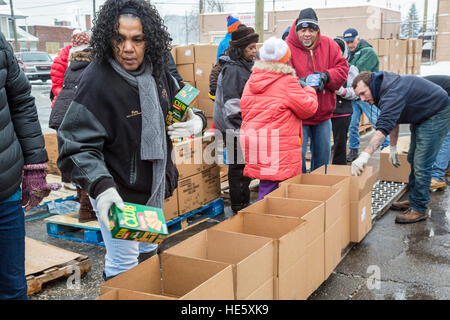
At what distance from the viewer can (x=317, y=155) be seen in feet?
14.9

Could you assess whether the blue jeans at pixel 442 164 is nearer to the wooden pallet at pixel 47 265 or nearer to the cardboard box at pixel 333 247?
the cardboard box at pixel 333 247

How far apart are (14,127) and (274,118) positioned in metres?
2.04

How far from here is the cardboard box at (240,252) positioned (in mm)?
2045

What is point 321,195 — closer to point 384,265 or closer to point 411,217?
point 384,265

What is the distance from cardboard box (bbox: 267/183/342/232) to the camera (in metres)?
3.10

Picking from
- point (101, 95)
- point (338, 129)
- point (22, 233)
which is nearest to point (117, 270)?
point (22, 233)

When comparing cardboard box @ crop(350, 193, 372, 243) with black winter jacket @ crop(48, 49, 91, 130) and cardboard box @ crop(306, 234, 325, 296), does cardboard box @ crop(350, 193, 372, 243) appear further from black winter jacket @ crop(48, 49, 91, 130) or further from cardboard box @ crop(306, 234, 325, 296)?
black winter jacket @ crop(48, 49, 91, 130)

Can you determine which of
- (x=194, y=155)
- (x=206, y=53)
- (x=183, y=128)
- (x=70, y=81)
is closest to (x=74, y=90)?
(x=70, y=81)

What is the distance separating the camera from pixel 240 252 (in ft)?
7.89

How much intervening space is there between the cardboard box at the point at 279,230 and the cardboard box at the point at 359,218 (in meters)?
1.26

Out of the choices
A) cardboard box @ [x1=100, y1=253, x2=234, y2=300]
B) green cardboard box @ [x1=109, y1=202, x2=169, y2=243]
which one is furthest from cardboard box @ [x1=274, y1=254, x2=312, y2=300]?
green cardboard box @ [x1=109, y1=202, x2=169, y2=243]

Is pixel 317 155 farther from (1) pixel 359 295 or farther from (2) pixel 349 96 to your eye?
(1) pixel 359 295

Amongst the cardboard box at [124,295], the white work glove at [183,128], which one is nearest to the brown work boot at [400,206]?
the white work glove at [183,128]

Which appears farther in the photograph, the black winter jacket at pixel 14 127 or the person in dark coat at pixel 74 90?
the person in dark coat at pixel 74 90
